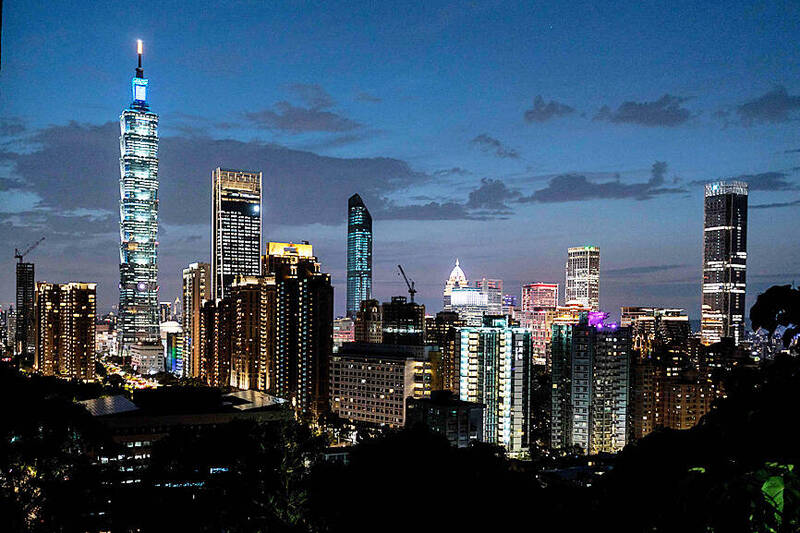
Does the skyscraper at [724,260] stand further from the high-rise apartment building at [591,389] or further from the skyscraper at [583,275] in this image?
the high-rise apartment building at [591,389]

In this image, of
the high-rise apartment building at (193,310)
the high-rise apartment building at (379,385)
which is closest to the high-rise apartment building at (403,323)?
the high-rise apartment building at (379,385)

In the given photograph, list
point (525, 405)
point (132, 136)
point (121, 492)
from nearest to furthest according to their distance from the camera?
point (121, 492), point (525, 405), point (132, 136)

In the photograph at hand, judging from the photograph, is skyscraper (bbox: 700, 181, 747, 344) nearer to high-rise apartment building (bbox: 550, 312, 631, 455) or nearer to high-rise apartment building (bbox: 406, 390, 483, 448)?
high-rise apartment building (bbox: 550, 312, 631, 455)

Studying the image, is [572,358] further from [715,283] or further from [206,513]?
[715,283]

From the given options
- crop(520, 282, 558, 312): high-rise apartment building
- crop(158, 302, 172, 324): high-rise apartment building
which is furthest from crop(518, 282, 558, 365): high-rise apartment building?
crop(158, 302, 172, 324): high-rise apartment building

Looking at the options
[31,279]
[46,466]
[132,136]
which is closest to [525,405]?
[46,466]

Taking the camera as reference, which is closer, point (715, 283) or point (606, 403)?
point (606, 403)

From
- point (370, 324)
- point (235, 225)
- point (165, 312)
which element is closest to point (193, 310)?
point (370, 324)
